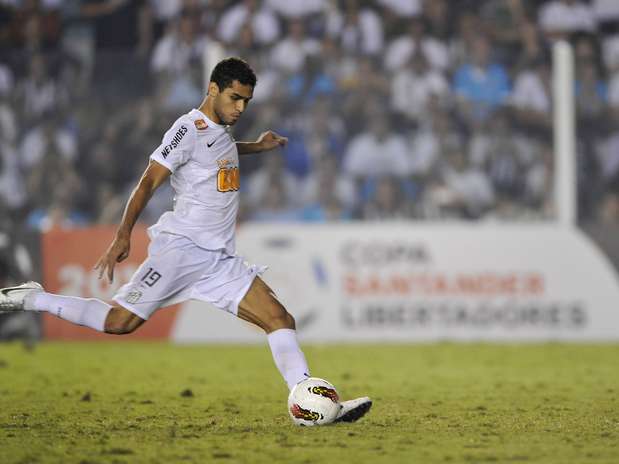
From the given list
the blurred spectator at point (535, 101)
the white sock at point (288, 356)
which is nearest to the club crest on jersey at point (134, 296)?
the white sock at point (288, 356)

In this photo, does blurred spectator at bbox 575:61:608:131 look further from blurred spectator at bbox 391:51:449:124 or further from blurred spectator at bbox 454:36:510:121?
blurred spectator at bbox 391:51:449:124

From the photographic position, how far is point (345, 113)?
14352mm

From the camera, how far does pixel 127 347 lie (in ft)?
46.2

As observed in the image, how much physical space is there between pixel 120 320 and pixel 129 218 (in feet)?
2.38

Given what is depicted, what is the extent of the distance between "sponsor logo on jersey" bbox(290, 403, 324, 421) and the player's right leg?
1127 millimetres

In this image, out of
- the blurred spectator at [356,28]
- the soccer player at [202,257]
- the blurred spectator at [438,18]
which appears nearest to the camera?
the soccer player at [202,257]

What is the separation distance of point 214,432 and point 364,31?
978cm

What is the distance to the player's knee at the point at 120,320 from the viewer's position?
7.11 meters

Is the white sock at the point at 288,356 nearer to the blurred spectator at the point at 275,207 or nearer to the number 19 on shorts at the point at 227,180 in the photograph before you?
the number 19 on shorts at the point at 227,180

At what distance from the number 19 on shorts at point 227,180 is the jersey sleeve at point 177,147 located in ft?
0.79

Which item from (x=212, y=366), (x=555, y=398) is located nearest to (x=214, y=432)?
(x=555, y=398)

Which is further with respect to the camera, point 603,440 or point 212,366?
point 212,366

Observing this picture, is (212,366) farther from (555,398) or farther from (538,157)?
(538,157)

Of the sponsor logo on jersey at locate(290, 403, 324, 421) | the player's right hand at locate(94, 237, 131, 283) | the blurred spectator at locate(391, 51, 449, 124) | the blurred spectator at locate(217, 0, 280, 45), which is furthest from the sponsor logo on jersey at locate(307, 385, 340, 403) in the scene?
the blurred spectator at locate(217, 0, 280, 45)
